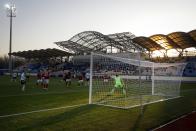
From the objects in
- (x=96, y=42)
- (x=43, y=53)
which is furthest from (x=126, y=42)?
(x=43, y=53)

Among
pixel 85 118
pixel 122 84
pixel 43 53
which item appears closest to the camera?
pixel 85 118

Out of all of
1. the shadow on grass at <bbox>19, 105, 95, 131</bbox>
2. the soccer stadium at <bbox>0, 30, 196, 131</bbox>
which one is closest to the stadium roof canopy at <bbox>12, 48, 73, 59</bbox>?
the soccer stadium at <bbox>0, 30, 196, 131</bbox>

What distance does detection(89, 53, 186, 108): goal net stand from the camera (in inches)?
718

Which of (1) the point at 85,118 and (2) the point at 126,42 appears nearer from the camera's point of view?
(1) the point at 85,118

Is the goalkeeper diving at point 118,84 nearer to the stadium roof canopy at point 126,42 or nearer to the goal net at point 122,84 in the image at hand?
the goal net at point 122,84

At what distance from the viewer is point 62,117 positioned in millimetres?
12023

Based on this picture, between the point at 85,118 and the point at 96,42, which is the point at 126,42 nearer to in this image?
the point at 96,42

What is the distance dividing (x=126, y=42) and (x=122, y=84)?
44.7 m

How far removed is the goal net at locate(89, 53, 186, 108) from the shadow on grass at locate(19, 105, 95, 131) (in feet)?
9.22

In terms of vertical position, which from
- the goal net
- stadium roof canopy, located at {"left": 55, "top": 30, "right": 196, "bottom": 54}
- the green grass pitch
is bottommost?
the green grass pitch

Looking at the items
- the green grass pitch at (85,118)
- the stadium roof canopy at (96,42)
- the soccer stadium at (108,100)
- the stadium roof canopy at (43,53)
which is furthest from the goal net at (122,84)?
the stadium roof canopy at (43,53)

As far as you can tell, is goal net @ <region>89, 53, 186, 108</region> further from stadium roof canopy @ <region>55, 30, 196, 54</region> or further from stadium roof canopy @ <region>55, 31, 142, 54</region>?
stadium roof canopy @ <region>55, 31, 142, 54</region>

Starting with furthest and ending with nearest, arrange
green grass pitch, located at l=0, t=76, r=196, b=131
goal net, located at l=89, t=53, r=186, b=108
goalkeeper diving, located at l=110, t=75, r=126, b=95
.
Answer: goalkeeper diving, located at l=110, t=75, r=126, b=95 < goal net, located at l=89, t=53, r=186, b=108 < green grass pitch, located at l=0, t=76, r=196, b=131

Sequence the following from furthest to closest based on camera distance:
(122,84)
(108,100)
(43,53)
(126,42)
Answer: (43,53), (126,42), (122,84), (108,100)
